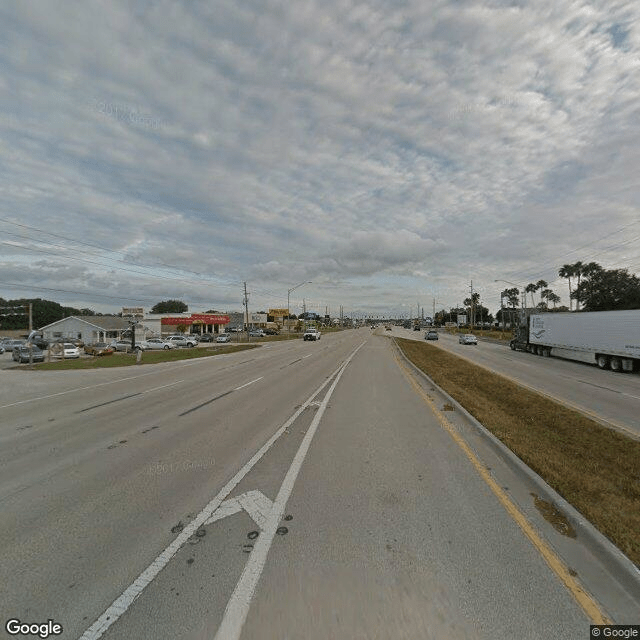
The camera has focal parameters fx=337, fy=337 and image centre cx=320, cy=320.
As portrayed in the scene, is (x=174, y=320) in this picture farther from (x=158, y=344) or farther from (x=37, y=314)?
(x=37, y=314)

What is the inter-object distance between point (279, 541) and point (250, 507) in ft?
2.64

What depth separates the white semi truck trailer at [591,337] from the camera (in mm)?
18438

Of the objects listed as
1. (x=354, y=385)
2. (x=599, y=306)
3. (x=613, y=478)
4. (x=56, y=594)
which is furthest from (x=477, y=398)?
(x=599, y=306)

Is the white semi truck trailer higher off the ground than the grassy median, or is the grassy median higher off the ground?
the white semi truck trailer

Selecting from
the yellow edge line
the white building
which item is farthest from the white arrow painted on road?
the white building

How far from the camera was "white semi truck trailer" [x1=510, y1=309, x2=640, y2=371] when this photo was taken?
18.4 metres

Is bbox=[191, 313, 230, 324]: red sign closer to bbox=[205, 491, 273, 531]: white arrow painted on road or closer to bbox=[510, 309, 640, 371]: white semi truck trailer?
bbox=[510, 309, 640, 371]: white semi truck trailer

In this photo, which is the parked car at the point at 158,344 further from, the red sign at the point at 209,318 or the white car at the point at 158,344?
the red sign at the point at 209,318

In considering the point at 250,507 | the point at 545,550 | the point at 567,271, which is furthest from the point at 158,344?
the point at 567,271

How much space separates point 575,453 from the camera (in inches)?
230

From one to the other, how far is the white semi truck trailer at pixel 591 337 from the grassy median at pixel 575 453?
12.5m

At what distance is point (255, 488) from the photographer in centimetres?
468

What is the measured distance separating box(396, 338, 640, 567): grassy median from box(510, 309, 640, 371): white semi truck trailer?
12534 mm

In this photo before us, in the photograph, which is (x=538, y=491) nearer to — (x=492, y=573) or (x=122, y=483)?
(x=492, y=573)
